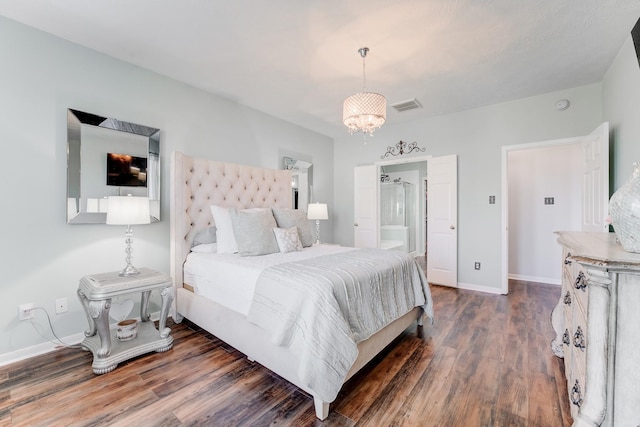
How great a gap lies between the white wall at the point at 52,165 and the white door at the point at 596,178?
4369 mm

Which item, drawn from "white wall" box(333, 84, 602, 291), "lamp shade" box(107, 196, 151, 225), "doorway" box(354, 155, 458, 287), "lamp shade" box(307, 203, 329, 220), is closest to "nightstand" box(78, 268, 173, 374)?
"lamp shade" box(107, 196, 151, 225)

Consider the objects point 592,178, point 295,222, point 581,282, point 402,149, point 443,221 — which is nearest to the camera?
point 581,282

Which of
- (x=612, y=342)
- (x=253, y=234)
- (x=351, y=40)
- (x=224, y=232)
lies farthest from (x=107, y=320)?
(x=351, y=40)

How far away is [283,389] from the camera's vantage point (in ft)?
5.85

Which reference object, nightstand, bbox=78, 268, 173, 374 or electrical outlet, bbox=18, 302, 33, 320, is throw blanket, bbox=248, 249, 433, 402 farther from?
electrical outlet, bbox=18, 302, 33, 320

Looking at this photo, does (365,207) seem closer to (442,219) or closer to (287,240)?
(442,219)

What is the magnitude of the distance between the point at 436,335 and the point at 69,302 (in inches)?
128

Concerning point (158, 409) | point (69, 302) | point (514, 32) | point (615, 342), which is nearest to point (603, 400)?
point (615, 342)

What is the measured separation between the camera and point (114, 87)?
2600mm

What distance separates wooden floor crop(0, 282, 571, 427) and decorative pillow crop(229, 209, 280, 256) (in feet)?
2.84

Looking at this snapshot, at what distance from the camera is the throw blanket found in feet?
4.98

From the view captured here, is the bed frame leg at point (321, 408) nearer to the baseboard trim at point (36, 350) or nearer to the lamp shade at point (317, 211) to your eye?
the baseboard trim at point (36, 350)

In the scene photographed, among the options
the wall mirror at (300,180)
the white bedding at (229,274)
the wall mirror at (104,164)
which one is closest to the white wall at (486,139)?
the wall mirror at (300,180)

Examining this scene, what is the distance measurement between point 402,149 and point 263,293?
3636 millimetres
